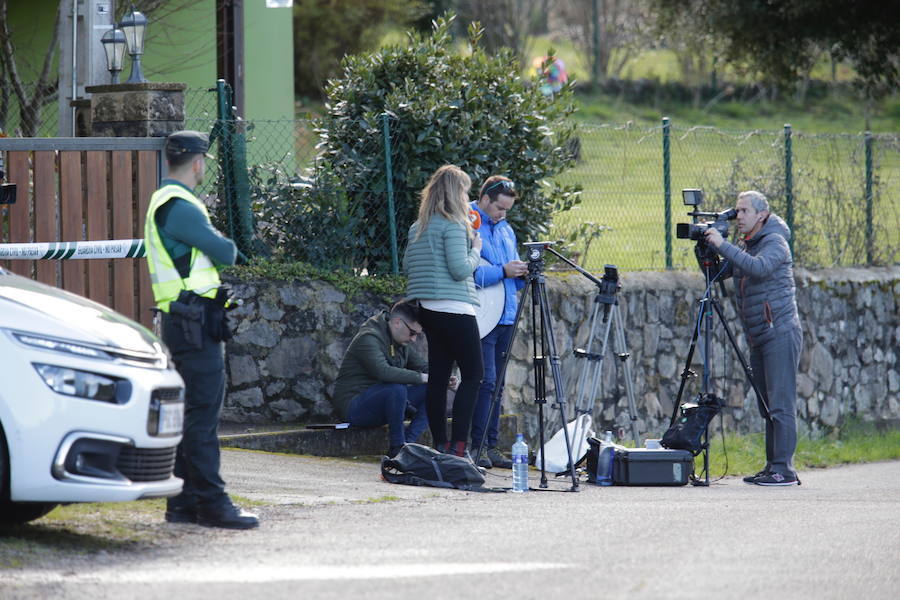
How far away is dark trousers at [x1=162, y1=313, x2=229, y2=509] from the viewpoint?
6.90 meters

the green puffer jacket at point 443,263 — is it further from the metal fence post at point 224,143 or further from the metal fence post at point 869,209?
the metal fence post at point 869,209

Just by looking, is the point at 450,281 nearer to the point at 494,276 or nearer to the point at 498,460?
the point at 494,276

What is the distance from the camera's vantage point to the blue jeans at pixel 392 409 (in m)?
9.73

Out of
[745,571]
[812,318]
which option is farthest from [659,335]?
[745,571]

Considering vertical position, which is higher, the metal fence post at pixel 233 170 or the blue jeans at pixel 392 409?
the metal fence post at pixel 233 170

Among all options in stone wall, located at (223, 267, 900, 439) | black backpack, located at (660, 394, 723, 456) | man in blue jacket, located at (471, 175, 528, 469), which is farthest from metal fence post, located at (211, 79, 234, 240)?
black backpack, located at (660, 394, 723, 456)

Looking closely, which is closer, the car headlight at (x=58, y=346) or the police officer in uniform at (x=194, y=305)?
the car headlight at (x=58, y=346)

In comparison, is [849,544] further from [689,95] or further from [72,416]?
[689,95]

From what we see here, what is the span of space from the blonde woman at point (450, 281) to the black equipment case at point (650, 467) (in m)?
1.10

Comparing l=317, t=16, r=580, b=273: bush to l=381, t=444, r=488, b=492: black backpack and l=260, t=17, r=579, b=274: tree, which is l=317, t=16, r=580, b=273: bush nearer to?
l=260, t=17, r=579, b=274: tree

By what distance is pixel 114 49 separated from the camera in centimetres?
1277

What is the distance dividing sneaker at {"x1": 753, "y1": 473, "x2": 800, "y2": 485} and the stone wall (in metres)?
1.35

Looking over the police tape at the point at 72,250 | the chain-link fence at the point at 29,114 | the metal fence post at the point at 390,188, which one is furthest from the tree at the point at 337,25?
the police tape at the point at 72,250

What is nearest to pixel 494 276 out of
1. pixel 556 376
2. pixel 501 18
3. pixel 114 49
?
pixel 556 376
